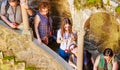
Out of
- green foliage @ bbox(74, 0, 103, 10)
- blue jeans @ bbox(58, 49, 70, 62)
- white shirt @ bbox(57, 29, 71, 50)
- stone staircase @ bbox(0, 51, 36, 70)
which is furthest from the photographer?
green foliage @ bbox(74, 0, 103, 10)

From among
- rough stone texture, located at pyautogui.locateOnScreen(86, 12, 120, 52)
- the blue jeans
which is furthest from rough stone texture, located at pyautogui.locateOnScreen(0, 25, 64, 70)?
rough stone texture, located at pyautogui.locateOnScreen(86, 12, 120, 52)

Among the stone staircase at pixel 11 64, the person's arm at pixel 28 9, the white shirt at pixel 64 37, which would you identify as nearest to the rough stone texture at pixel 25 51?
the stone staircase at pixel 11 64

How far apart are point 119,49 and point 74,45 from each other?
111 inches

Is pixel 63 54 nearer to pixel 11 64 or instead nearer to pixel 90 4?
pixel 11 64

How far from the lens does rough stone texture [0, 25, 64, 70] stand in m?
14.0

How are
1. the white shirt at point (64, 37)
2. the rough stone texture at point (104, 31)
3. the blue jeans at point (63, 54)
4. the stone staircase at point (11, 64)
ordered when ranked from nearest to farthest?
the white shirt at point (64, 37) < the blue jeans at point (63, 54) < the stone staircase at point (11, 64) < the rough stone texture at point (104, 31)

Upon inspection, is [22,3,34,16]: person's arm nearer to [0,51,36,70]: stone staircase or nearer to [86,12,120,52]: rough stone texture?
[0,51,36,70]: stone staircase

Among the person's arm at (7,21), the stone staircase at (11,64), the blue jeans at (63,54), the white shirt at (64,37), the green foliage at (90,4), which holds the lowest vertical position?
the stone staircase at (11,64)

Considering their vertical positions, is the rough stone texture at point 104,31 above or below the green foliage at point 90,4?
below

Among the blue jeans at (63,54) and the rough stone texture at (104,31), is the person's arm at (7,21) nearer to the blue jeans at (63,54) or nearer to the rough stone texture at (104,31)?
the blue jeans at (63,54)

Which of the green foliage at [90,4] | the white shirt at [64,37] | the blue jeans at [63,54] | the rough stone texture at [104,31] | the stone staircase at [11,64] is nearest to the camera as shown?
the white shirt at [64,37]

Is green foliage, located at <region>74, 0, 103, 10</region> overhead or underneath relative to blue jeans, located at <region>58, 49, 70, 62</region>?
overhead

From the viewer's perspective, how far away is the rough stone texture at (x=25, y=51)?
14.0 meters

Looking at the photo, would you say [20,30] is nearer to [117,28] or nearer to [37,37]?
[37,37]
